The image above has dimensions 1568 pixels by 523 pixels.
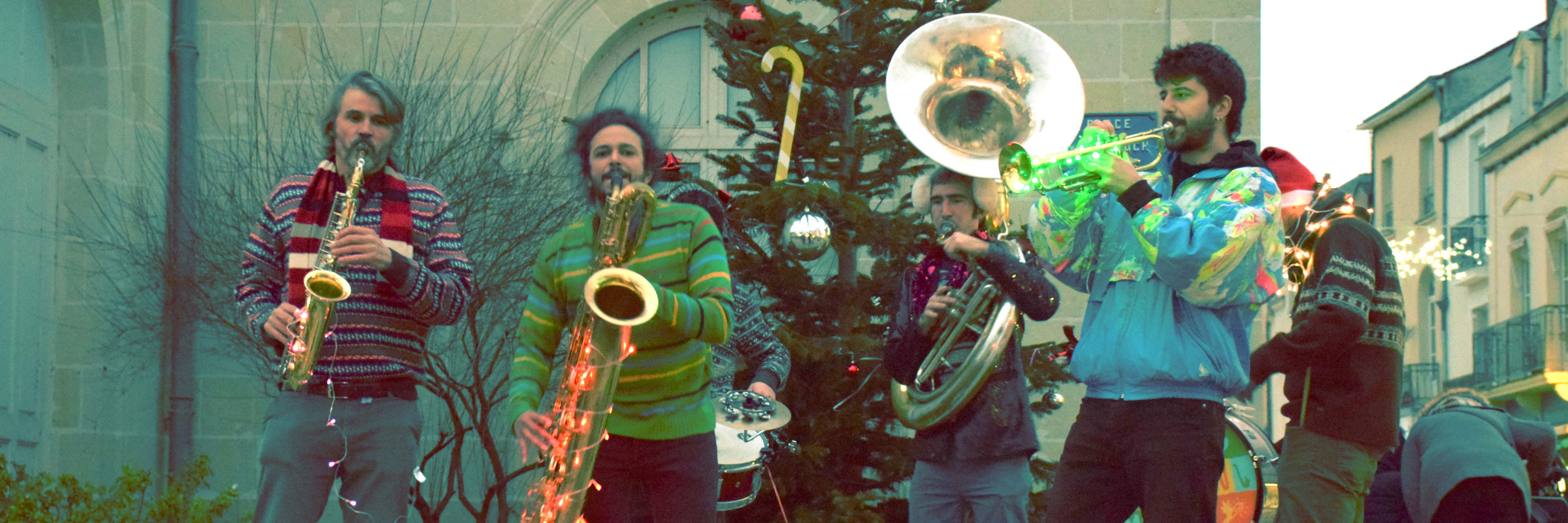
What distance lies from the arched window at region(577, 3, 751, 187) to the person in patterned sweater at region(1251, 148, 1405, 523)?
5.75 m

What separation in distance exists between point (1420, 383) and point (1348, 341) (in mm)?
37959

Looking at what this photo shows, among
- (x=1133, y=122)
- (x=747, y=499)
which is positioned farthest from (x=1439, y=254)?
A: (x=747, y=499)

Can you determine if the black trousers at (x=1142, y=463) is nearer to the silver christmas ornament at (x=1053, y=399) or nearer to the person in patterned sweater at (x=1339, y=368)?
the person in patterned sweater at (x=1339, y=368)

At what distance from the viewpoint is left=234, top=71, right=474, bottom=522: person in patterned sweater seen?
3529mm

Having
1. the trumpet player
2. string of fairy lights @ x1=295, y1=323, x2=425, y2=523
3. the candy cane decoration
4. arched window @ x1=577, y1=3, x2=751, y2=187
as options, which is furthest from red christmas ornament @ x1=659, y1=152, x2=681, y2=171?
arched window @ x1=577, y1=3, x2=751, y2=187

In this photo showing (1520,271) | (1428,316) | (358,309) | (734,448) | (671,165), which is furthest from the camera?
(1428,316)

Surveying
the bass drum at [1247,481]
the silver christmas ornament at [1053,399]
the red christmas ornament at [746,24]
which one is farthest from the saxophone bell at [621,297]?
the bass drum at [1247,481]

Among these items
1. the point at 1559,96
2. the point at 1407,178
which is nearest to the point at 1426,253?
the point at 1407,178

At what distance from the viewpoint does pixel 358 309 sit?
12.1ft

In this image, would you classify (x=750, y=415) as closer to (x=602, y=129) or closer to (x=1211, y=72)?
(x=602, y=129)

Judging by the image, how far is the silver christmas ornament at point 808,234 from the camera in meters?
5.97

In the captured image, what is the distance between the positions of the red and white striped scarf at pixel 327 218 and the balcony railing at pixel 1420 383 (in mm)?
38253

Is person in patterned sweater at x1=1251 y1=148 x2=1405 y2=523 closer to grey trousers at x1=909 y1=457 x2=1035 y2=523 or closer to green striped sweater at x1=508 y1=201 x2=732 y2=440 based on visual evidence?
grey trousers at x1=909 y1=457 x2=1035 y2=523

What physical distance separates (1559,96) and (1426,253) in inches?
314
